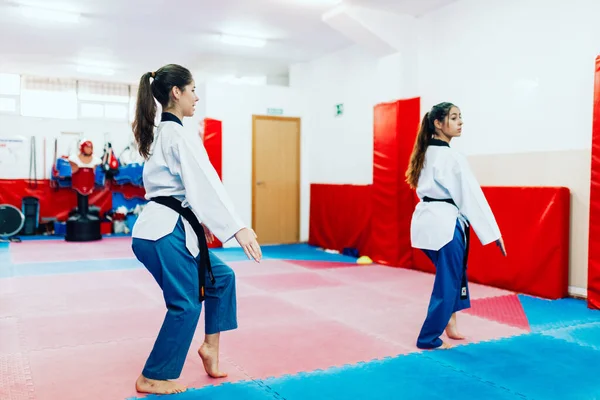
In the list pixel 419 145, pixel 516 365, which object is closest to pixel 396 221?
pixel 419 145

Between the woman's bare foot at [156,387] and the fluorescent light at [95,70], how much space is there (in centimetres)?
872

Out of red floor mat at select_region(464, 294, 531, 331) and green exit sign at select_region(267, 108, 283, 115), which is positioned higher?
green exit sign at select_region(267, 108, 283, 115)

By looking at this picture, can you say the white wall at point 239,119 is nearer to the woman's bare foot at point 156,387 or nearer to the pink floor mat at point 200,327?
the pink floor mat at point 200,327

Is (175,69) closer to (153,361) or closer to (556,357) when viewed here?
(153,361)

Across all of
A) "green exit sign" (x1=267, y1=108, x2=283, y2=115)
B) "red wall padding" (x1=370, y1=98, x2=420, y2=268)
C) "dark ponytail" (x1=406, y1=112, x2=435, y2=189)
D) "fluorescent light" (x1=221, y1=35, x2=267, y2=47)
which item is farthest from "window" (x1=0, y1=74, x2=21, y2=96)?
"dark ponytail" (x1=406, y1=112, x2=435, y2=189)

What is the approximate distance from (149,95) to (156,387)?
4.56ft

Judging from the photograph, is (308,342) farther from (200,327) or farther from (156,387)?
(156,387)

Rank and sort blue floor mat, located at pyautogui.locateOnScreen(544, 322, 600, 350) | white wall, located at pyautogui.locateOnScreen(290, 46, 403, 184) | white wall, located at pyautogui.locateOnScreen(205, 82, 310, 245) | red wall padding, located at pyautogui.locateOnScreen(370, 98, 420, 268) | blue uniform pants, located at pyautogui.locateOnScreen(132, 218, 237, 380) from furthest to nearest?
white wall, located at pyautogui.locateOnScreen(205, 82, 310, 245) < white wall, located at pyautogui.locateOnScreen(290, 46, 403, 184) < red wall padding, located at pyautogui.locateOnScreen(370, 98, 420, 268) < blue floor mat, located at pyautogui.locateOnScreen(544, 322, 600, 350) < blue uniform pants, located at pyautogui.locateOnScreen(132, 218, 237, 380)

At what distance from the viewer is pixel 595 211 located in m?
4.42

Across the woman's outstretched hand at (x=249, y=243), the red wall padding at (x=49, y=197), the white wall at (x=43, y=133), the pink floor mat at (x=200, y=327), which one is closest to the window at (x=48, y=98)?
the white wall at (x=43, y=133)

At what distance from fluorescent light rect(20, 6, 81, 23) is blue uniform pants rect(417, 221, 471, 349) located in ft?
18.6

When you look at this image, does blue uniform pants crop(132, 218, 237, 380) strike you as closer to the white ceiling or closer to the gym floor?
the gym floor

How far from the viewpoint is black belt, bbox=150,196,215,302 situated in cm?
245

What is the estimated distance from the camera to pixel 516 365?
3047mm
